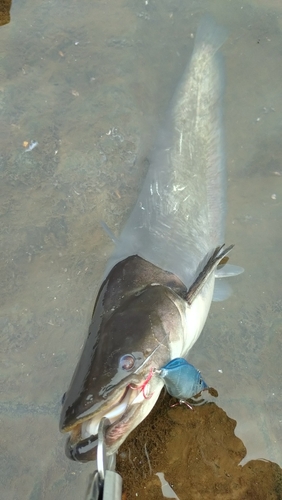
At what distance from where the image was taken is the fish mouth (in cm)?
193

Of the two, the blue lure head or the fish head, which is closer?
the fish head

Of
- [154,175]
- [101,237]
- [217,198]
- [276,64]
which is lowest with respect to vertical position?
[101,237]

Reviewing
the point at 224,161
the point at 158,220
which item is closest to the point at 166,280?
the point at 158,220

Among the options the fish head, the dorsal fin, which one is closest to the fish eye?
the fish head

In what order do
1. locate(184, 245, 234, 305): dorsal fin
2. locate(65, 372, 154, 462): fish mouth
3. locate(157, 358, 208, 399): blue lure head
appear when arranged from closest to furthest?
1. locate(65, 372, 154, 462): fish mouth
2. locate(157, 358, 208, 399): blue lure head
3. locate(184, 245, 234, 305): dorsal fin

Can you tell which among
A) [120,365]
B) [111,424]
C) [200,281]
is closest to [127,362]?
[120,365]

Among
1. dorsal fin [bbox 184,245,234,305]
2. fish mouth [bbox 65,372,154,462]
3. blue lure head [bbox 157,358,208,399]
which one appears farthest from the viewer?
dorsal fin [bbox 184,245,234,305]

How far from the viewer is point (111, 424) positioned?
1.96m

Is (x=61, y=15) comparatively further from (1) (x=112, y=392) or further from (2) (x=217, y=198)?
(1) (x=112, y=392)

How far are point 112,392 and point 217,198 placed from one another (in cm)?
176

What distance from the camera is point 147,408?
2.07 m

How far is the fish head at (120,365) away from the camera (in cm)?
195

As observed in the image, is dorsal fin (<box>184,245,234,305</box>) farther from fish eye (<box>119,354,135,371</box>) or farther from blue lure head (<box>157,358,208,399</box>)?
fish eye (<box>119,354,135,371</box>)

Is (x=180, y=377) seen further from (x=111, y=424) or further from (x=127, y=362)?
(x=111, y=424)
